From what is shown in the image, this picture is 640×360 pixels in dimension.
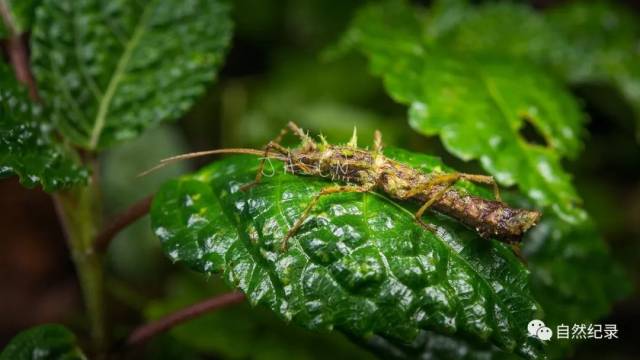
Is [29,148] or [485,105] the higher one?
[29,148]

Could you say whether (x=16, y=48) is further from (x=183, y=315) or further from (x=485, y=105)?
(x=485, y=105)

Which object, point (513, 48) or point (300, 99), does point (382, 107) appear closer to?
point (300, 99)

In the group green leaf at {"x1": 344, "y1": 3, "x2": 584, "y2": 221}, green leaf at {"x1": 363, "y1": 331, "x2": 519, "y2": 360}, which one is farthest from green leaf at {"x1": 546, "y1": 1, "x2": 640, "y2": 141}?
green leaf at {"x1": 363, "y1": 331, "x2": 519, "y2": 360}

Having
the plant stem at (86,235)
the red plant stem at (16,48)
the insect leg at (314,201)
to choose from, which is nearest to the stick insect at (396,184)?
the insect leg at (314,201)

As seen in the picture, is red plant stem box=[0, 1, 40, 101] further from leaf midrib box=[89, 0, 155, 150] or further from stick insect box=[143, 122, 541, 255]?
stick insect box=[143, 122, 541, 255]

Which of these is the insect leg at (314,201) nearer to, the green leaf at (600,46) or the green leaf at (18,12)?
the green leaf at (18,12)

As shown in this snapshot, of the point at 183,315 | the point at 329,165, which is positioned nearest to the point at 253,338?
the point at 183,315
